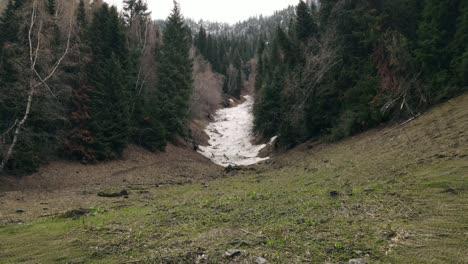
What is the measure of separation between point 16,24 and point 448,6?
85.6 ft

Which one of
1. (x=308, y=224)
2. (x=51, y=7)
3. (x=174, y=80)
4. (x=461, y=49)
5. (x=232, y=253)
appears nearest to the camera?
(x=232, y=253)

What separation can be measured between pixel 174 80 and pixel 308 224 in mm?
31496

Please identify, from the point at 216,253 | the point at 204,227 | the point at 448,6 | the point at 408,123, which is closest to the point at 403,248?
the point at 216,253

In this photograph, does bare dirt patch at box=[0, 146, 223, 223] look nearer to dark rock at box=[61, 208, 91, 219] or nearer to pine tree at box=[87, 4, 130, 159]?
dark rock at box=[61, 208, 91, 219]

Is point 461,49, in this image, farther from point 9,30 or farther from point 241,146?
point 241,146

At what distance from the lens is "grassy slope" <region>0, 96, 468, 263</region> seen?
6285mm

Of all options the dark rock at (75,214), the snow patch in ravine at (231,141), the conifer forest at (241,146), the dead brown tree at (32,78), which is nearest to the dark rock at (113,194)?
the conifer forest at (241,146)

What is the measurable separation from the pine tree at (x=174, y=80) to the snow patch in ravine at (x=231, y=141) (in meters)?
4.69

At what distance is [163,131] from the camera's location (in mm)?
33500

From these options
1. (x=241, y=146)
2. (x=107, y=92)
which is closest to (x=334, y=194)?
(x=107, y=92)

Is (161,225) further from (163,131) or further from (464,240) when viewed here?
(163,131)

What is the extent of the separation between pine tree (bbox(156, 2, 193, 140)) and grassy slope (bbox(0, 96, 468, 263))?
2118 cm

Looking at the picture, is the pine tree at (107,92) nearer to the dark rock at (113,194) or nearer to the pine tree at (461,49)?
the dark rock at (113,194)

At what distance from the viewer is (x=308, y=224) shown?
26.2 feet
